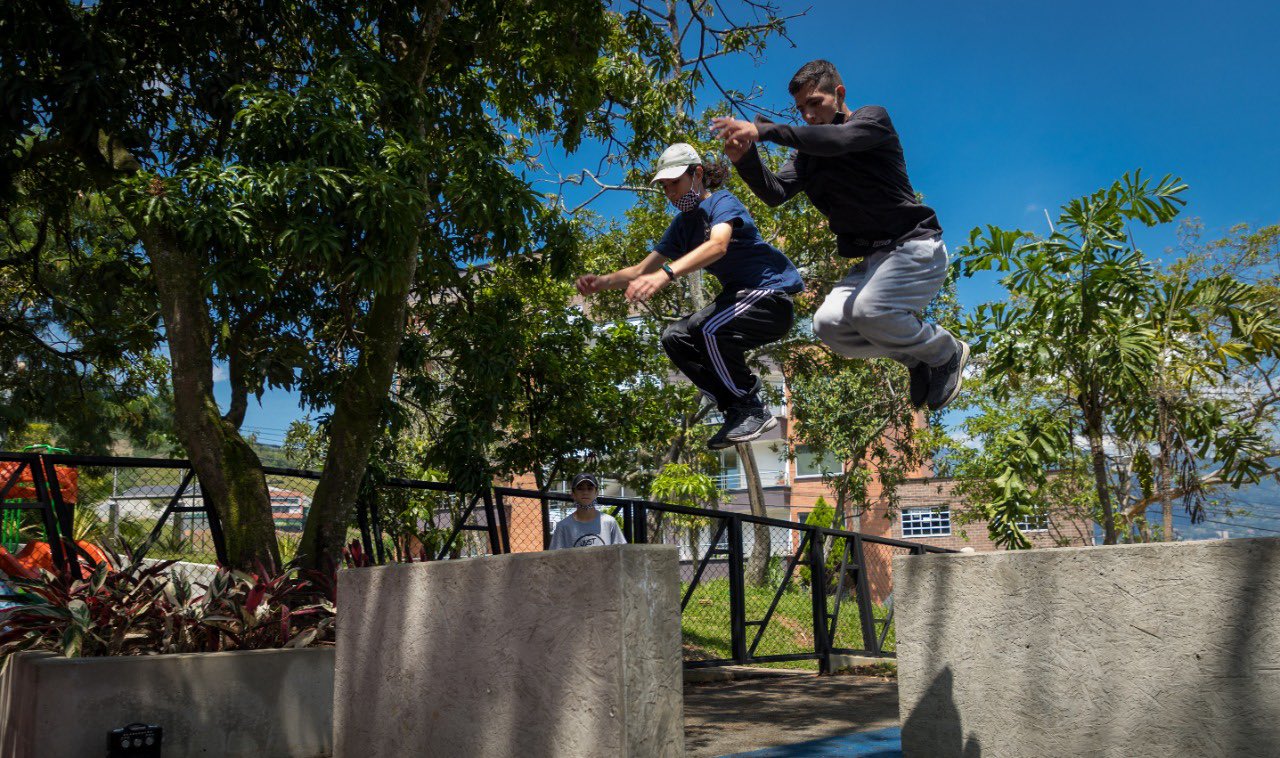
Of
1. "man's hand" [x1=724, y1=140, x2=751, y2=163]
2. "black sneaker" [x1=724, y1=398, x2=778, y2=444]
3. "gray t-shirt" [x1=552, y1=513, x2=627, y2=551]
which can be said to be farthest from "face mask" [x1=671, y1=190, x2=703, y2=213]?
"gray t-shirt" [x1=552, y1=513, x2=627, y2=551]

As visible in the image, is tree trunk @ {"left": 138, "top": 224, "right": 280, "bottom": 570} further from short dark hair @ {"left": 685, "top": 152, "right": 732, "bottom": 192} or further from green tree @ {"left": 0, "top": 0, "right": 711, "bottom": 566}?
short dark hair @ {"left": 685, "top": 152, "right": 732, "bottom": 192}

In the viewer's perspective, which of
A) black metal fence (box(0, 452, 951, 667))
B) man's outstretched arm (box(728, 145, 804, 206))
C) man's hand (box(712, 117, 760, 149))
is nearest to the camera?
man's hand (box(712, 117, 760, 149))

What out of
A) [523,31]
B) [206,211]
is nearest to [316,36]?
[523,31]

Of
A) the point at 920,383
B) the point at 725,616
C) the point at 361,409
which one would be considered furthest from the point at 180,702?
the point at 725,616

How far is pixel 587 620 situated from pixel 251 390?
7.12 m

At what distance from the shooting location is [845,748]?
5.74 meters

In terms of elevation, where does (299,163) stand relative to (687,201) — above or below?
above

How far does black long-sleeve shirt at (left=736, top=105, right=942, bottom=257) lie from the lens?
3.96 m

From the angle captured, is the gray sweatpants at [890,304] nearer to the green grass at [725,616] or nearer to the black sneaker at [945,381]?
the black sneaker at [945,381]

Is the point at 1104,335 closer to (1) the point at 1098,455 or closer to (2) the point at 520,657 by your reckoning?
(1) the point at 1098,455

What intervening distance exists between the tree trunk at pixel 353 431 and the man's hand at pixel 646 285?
387 centimetres

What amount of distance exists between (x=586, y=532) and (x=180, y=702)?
2854 millimetres

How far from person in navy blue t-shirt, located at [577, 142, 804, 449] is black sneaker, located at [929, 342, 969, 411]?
0.75 metres

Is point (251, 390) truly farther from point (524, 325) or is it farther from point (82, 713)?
point (82, 713)
